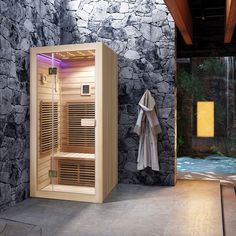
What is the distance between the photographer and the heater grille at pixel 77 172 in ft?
16.1

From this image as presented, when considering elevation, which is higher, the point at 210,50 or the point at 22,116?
the point at 210,50

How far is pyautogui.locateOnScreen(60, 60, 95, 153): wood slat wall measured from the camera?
497cm

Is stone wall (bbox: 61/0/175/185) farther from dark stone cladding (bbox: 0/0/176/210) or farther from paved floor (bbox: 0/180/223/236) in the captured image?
paved floor (bbox: 0/180/223/236)

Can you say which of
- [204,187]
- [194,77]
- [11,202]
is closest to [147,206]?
[204,187]

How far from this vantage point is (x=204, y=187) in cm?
507

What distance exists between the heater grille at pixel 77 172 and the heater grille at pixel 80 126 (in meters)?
0.30

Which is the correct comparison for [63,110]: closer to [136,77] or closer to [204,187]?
[136,77]

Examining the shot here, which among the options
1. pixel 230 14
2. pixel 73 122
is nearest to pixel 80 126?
pixel 73 122

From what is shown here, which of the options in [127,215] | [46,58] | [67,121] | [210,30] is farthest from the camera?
[210,30]

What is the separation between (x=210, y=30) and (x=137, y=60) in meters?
2.98

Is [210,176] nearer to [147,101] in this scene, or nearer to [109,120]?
[147,101]

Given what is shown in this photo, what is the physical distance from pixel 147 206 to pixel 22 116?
205cm

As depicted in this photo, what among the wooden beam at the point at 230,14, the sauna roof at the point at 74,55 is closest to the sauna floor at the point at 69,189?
the sauna roof at the point at 74,55

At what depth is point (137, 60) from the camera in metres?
5.25
